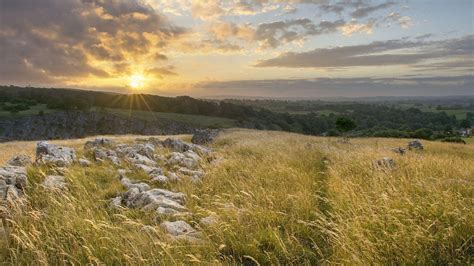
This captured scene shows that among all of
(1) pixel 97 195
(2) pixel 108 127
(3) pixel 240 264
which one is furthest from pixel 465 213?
(2) pixel 108 127

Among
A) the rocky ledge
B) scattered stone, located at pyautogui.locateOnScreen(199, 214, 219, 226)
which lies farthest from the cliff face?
scattered stone, located at pyautogui.locateOnScreen(199, 214, 219, 226)

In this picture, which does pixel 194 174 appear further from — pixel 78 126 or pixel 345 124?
pixel 78 126

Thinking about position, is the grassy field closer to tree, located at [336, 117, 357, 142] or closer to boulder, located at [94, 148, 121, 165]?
boulder, located at [94, 148, 121, 165]

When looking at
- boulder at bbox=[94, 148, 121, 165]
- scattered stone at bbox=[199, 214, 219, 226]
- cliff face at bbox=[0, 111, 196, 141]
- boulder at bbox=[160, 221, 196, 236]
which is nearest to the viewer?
boulder at bbox=[160, 221, 196, 236]

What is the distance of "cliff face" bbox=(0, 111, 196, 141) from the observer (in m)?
107

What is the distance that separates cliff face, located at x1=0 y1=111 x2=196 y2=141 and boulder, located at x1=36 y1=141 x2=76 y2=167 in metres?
103

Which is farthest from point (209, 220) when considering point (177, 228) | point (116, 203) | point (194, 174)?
point (194, 174)

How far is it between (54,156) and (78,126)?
114 metres

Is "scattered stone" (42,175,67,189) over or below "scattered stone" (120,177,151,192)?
over

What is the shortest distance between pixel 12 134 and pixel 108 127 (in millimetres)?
28872

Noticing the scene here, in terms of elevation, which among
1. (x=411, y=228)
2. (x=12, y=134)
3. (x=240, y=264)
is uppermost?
(x=411, y=228)

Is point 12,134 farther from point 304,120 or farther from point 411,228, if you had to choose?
point 411,228

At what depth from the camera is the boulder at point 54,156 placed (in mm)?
9916

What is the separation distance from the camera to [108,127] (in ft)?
382
